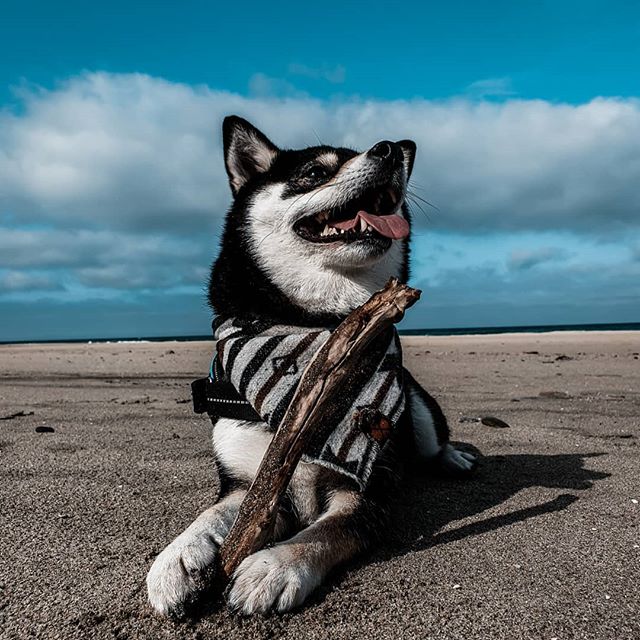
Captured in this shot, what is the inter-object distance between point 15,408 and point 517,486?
5118mm

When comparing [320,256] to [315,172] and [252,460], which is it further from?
[252,460]

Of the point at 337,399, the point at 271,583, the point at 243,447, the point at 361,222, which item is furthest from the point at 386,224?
the point at 271,583

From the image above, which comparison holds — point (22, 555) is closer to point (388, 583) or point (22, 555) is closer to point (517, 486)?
point (388, 583)

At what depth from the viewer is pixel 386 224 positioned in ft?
9.75

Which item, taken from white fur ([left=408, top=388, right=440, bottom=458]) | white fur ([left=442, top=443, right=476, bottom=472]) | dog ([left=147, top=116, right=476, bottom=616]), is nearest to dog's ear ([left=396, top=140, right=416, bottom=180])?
dog ([left=147, top=116, right=476, bottom=616])

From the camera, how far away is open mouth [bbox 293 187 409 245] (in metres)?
2.94

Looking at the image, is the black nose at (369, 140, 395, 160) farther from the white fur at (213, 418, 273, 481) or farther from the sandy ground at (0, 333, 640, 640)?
the sandy ground at (0, 333, 640, 640)

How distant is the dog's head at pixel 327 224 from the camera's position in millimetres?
2990

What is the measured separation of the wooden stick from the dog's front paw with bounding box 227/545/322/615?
0.07m

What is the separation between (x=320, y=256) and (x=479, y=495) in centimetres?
154

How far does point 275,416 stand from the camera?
2613mm

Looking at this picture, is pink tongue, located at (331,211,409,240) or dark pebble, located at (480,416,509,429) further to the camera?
dark pebble, located at (480,416,509,429)

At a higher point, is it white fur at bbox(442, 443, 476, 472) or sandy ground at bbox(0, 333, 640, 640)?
white fur at bbox(442, 443, 476, 472)

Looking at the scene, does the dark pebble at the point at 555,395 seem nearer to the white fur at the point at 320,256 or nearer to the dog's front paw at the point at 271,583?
the white fur at the point at 320,256
